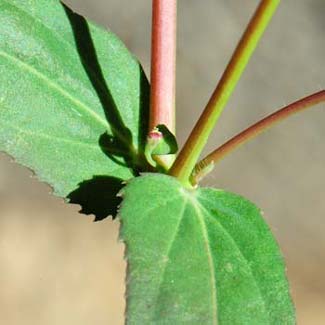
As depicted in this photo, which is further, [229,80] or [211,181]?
[211,181]

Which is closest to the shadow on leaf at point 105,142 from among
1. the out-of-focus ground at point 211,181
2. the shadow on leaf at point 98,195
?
the shadow on leaf at point 98,195

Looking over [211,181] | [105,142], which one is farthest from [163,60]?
[211,181]

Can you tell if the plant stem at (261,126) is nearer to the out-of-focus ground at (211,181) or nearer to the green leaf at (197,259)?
the green leaf at (197,259)

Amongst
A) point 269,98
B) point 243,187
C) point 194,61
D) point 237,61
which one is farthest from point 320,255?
point 237,61

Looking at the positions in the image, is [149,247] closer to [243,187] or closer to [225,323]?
[225,323]

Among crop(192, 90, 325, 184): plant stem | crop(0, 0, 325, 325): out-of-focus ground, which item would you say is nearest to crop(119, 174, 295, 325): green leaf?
crop(192, 90, 325, 184): plant stem

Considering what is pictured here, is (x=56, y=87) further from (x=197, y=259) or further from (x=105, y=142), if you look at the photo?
(x=197, y=259)
